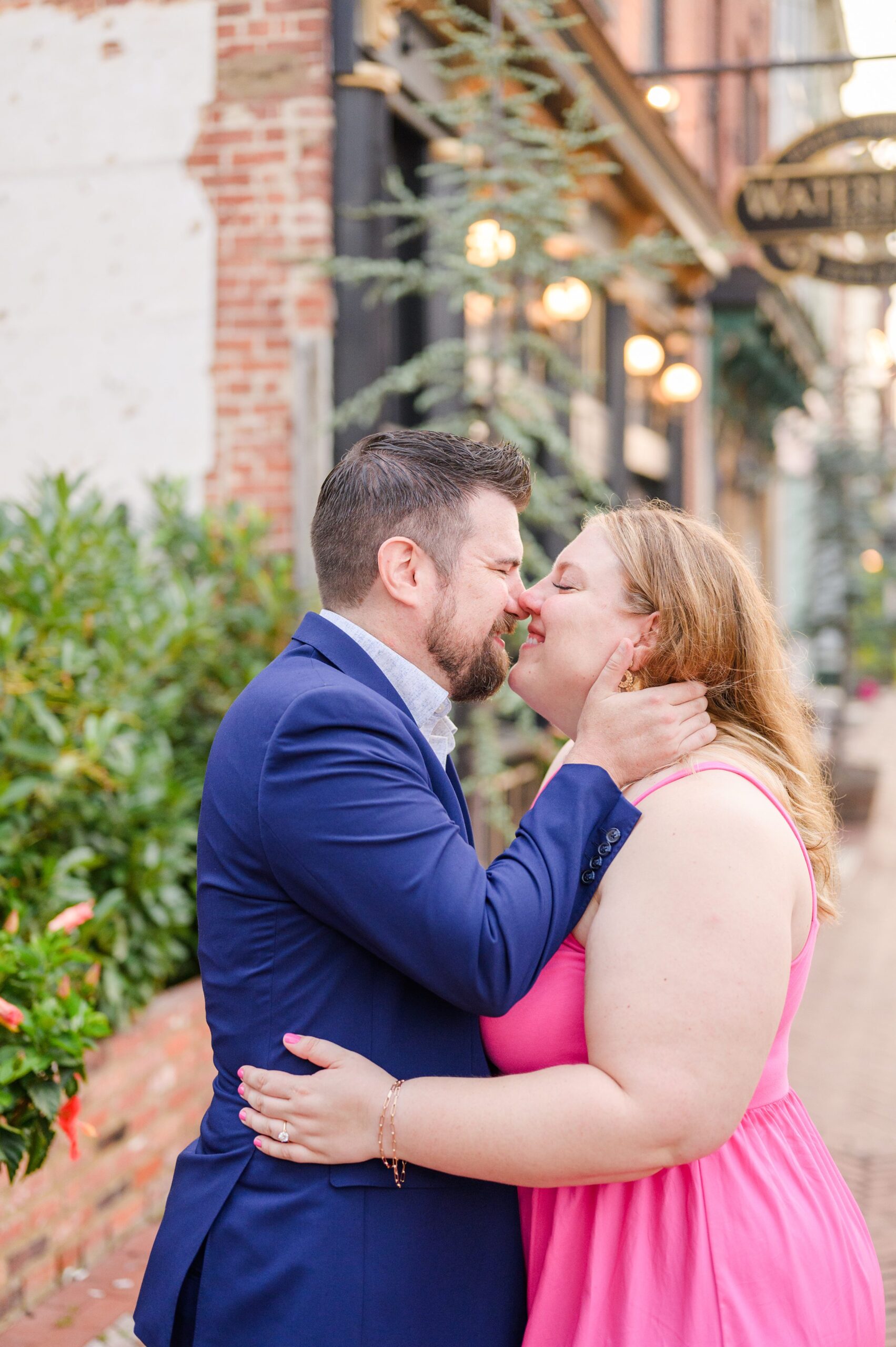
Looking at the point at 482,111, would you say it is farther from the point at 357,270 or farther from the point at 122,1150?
the point at 122,1150

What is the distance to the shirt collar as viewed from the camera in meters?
1.80

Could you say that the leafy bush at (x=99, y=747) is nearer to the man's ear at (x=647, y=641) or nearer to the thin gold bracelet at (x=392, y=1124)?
the thin gold bracelet at (x=392, y=1124)

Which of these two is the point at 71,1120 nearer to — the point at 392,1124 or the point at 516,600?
the point at 392,1124

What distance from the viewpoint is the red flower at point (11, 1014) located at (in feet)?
8.04

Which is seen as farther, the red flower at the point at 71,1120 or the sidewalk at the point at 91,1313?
the sidewalk at the point at 91,1313

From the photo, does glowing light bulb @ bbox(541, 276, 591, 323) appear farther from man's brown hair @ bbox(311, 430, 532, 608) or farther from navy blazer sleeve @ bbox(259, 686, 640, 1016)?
navy blazer sleeve @ bbox(259, 686, 640, 1016)

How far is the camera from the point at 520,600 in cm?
195

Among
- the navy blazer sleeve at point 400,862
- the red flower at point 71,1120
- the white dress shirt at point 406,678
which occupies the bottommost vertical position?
the red flower at point 71,1120

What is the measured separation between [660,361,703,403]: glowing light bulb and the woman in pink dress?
9.40 meters

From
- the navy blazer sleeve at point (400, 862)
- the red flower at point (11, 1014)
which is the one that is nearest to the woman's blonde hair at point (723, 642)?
the navy blazer sleeve at point (400, 862)

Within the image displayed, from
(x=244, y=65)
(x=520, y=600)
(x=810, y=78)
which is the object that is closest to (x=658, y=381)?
(x=244, y=65)

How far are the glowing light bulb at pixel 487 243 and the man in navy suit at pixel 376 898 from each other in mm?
3566

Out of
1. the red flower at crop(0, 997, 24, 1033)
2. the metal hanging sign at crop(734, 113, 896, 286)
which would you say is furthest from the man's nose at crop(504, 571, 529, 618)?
the metal hanging sign at crop(734, 113, 896, 286)

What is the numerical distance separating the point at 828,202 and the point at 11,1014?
299 inches
